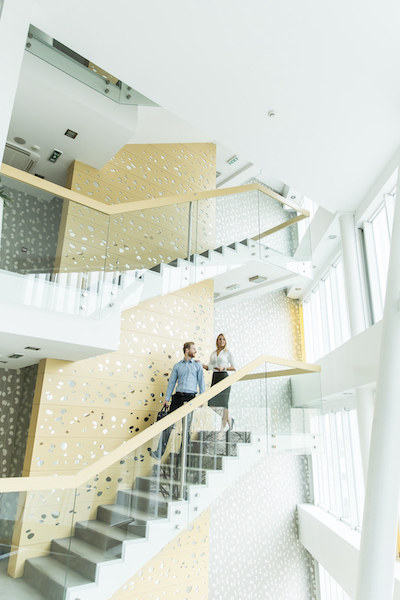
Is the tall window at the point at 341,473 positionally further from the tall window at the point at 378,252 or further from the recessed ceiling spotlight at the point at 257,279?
the recessed ceiling spotlight at the point at 257,279

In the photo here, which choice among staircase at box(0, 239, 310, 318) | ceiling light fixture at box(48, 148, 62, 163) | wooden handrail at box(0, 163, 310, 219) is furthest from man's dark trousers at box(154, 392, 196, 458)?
ceiling light fixture at box(48, 148, 62, 163)

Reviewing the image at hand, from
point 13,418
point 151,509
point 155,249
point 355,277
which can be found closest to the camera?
point 151,509

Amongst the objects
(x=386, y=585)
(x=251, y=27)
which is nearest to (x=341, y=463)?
(x=386, y=585)

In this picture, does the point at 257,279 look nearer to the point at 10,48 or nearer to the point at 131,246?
the point at 131,246

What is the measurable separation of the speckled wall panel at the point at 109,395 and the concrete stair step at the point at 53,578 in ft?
1.20

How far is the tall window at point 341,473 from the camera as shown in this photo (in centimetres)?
836

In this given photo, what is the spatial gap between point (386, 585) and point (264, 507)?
6.22 metres

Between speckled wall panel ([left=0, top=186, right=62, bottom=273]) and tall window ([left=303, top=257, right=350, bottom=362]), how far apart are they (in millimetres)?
6404

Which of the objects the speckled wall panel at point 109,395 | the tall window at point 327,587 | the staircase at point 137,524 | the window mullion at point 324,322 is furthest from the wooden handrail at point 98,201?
the tall window at point 327,587

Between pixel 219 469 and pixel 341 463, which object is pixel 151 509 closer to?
pixel 219 469

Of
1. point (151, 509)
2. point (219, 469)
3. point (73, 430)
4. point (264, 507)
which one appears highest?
point (73, 430)

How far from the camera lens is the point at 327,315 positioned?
396 inches

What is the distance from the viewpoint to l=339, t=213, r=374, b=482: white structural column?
21.7ft

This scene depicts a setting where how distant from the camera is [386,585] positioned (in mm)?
3627
